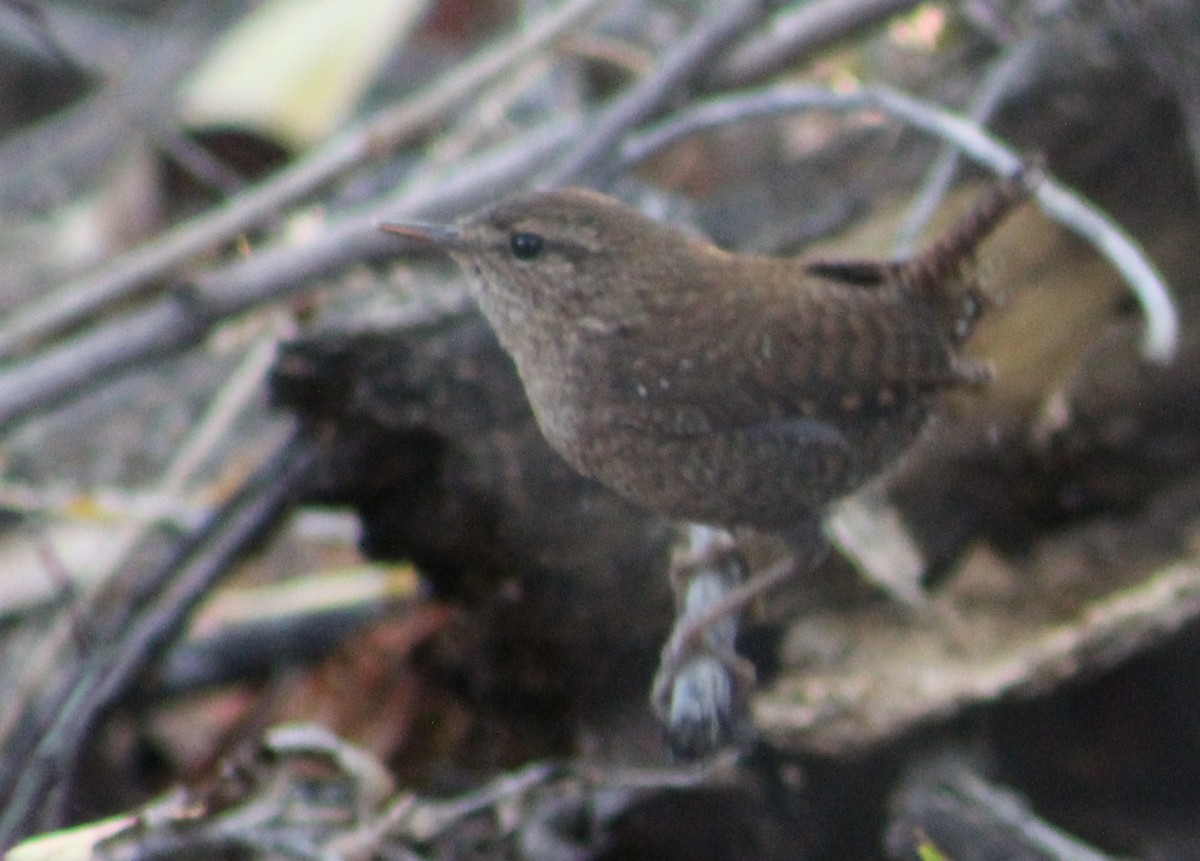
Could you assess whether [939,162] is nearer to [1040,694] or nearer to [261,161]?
[1040,694]

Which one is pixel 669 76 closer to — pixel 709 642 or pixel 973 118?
pixel 973 118

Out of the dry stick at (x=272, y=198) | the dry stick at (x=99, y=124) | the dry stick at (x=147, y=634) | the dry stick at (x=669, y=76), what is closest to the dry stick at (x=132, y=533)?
the dry stick at (x=147, y=634)

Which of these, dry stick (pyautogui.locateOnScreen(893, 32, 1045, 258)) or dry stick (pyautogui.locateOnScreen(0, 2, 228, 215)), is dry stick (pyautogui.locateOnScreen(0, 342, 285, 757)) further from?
dry stick (pyautogui.locateOnScreen(0, 2, 228, 215))

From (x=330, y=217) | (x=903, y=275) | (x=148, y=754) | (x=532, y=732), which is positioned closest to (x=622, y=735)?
(x=532, y=732)

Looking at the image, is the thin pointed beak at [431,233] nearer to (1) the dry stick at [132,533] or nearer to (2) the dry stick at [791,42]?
(1) the dry stick at [132,533]

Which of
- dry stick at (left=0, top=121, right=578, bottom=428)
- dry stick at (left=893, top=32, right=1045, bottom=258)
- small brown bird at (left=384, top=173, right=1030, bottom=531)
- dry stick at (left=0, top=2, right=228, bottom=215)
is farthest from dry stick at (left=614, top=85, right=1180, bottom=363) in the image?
dry stick at (left=0, top=2, right=228, bottom=215)

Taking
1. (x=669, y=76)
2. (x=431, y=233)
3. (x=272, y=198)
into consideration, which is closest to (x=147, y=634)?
(x=272, y=198)
